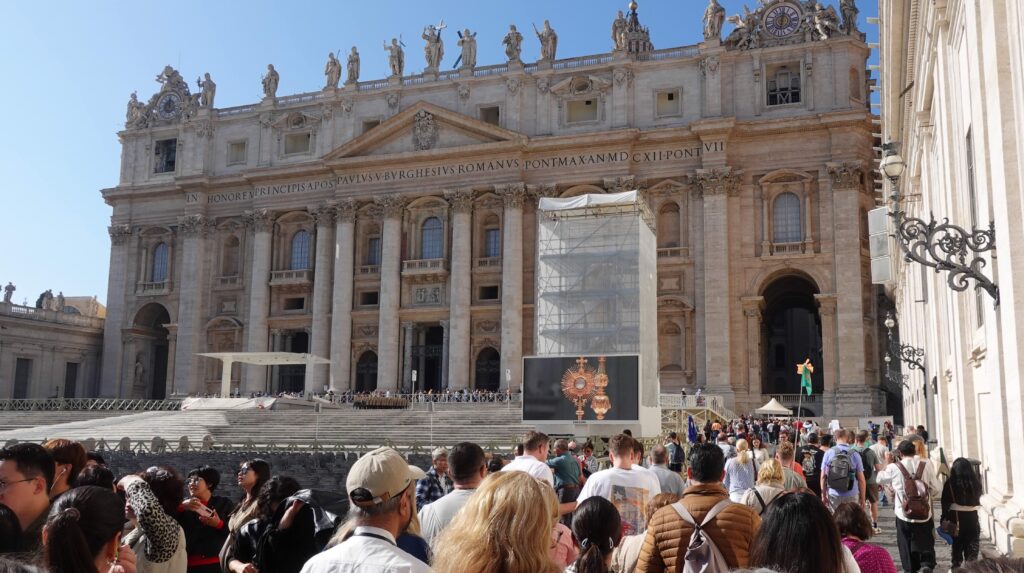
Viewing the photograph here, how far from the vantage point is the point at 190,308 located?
51.6 meters

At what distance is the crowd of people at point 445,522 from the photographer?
11.4ft

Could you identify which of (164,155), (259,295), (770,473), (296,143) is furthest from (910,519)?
(164,155)

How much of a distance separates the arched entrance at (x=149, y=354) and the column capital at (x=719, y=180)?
30590 millimetres

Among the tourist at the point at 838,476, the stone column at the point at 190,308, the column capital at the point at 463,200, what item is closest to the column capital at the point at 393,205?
the column capital at the point at 463,200

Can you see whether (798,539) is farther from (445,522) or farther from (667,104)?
(667,104)

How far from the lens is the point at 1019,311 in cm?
924

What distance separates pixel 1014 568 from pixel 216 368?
52.0m

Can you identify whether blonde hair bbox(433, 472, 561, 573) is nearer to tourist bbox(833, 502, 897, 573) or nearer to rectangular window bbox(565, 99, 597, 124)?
tourist bbox(833, 502, 897, 573)

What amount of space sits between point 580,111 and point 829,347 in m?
16.4

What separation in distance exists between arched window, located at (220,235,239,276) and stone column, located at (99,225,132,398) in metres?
6.49

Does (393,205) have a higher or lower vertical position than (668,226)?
higher

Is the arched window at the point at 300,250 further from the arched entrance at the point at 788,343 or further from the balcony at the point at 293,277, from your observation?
the arched entrance at the point at 788,343

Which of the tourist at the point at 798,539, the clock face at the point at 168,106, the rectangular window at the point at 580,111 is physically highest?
the clock face at the point at 168,106

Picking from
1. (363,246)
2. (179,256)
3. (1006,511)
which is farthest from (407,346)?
(1006,511)
